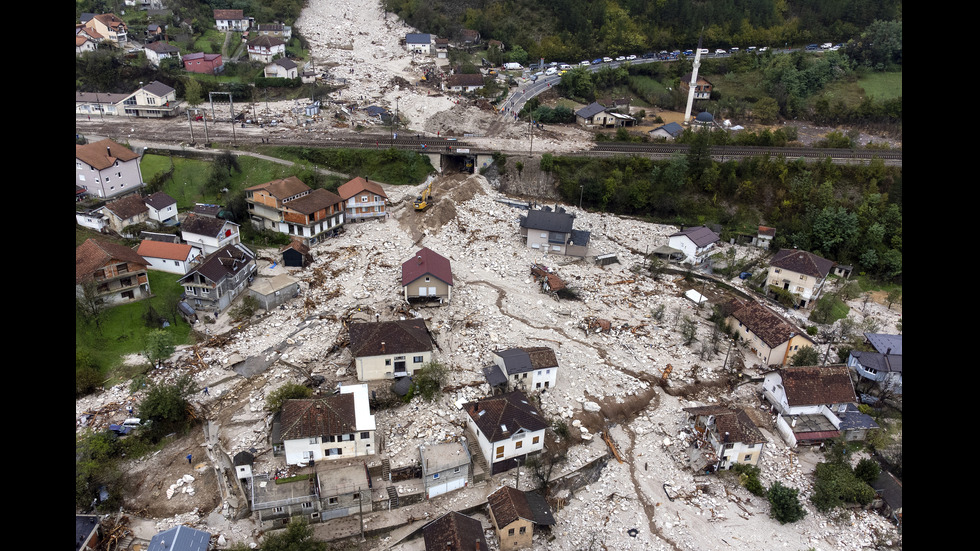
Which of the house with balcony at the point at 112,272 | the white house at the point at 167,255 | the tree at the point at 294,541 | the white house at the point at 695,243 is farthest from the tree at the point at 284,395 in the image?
the white house at the point at 695,243

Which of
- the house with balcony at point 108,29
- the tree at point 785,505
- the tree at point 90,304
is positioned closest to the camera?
the tree at point 785,505

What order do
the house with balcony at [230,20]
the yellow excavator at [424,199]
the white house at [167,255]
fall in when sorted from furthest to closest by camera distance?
the house with balcony at [230,20], the yellow excavator at [424,199], the white house at [167,255]

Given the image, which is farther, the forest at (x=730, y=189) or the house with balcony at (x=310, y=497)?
the forest at (x=730, y=189)

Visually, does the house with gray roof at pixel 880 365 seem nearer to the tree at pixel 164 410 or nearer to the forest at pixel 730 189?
the forest at pixel 730 189

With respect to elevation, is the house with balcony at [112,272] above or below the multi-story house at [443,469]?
above

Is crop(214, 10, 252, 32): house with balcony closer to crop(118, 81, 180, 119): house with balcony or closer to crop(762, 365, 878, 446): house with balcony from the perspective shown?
crop(118, 81, 180, 119): house with balcony
